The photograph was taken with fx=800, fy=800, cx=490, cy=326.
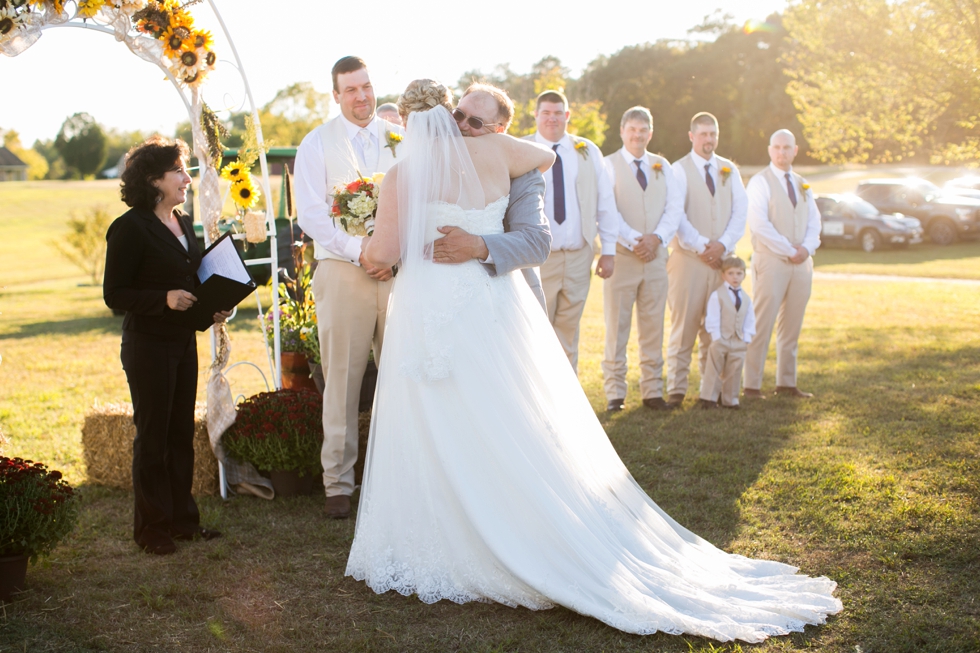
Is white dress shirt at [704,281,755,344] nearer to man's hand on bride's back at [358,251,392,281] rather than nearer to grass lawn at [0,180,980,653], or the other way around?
grass lawn at [0,180,980,653]

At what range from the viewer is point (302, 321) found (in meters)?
6.55

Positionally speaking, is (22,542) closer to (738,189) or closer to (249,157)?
(249,157)

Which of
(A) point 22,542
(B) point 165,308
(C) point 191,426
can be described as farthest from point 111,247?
(A) point 22,542

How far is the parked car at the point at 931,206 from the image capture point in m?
22.4

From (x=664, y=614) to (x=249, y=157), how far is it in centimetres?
381

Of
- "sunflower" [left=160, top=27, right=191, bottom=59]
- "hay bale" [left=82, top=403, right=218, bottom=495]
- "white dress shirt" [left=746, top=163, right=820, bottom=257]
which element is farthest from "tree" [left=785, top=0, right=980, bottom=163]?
"hay bale" [left=82, top=403, right=218, bottom=495]

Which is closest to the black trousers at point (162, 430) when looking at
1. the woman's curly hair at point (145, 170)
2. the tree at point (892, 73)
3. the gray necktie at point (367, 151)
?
the woman's curly hair at point (145, 170)

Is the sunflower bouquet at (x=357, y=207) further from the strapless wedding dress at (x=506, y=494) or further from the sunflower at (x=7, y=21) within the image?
the sunflower at (x=7, y=21)

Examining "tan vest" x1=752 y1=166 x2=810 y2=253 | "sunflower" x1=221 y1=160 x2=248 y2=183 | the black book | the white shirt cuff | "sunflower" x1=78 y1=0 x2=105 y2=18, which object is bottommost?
the black book

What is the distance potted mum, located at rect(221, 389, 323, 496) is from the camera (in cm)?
515

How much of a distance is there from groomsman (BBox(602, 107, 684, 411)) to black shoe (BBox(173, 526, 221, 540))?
3.76 m

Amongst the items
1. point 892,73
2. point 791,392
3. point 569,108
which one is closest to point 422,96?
point 791,392

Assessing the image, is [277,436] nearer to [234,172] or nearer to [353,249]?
[353,249]

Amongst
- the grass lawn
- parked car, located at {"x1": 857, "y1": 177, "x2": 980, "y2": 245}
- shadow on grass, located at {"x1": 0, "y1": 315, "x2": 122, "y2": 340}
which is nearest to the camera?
the grass lawn
